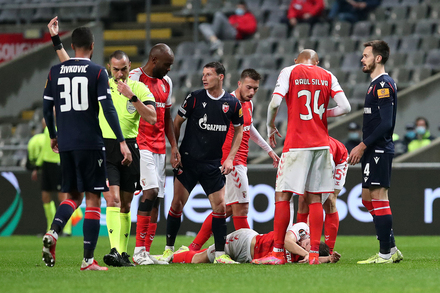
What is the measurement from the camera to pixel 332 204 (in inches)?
303

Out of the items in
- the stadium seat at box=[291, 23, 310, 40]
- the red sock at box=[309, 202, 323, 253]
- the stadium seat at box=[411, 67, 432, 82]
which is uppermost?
the stadium seat at box=[291, 23, 310, 40]

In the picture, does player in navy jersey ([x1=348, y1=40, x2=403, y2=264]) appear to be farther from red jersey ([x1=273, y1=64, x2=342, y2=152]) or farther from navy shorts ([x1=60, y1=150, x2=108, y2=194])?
navy shorts ([x1=60, y1=150, x2=108, y2=194])

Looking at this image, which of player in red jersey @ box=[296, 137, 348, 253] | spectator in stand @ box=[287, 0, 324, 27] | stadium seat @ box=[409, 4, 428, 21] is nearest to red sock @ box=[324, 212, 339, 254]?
player in red jersey @ box=[296, 137, 348, 253]

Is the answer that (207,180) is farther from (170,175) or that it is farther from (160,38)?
(160,38)

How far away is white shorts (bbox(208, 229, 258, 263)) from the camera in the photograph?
7.35 metres

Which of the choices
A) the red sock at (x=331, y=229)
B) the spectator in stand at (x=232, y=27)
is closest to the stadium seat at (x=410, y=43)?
the spectator in stand at (x=232, y=27)

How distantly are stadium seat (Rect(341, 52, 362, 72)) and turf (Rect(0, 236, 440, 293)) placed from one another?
8.45 metres

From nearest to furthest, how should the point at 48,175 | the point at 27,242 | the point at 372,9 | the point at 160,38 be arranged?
the point at 27,242 < the point at 48,175 < the point at 372,9 < the point at 160,38

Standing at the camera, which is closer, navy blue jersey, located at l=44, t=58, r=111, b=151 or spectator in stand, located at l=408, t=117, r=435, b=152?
navy blue jersey, located at l=44, t=58, r=111, b=151

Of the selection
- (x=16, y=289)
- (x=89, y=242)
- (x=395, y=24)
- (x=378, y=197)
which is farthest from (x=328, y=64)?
(x=16, y=289)

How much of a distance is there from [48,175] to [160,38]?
8.50 meters

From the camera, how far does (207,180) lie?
24.1 ft

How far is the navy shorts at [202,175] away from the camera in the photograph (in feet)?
24.1

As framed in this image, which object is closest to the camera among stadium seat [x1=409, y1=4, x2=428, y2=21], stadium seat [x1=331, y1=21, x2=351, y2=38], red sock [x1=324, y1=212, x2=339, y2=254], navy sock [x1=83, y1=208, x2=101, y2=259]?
navy sock [x1=83, y1=208, x2=101, y2=259]
